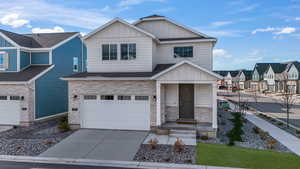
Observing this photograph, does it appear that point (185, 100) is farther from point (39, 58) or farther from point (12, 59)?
point (12, 59)

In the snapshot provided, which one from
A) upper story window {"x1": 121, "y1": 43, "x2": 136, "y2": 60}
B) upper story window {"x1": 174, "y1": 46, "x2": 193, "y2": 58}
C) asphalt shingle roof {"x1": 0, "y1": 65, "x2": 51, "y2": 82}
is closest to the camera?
upper story window {"x1": 121, "y1": 43, "x2": 136, "y2": 60}

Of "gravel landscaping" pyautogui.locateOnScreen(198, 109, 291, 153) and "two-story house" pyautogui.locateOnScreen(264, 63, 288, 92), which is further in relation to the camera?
"two-story house" pyautogui.locateOnScreen(264, 63, 288, 92)

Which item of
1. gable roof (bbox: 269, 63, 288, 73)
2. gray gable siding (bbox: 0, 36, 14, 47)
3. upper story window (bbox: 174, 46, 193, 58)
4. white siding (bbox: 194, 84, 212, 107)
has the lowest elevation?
white siding (bbox: 194, 84, 212, 107)

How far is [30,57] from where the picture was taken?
58.7 ft

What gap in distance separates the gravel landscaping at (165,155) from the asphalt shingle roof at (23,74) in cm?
1110

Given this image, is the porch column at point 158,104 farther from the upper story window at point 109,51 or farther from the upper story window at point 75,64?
the upper story window at point 75,64

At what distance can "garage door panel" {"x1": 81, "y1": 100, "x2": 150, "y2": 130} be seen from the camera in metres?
13.1

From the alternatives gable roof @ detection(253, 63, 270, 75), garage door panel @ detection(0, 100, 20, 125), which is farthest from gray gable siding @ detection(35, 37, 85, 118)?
gable roof @ detection(253, 63, 270, 75)

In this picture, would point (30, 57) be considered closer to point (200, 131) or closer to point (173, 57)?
point (173, 57)

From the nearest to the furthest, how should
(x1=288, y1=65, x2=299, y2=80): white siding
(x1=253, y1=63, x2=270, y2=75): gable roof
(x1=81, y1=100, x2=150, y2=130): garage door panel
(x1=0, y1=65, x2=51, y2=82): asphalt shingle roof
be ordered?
(x1=81, y1=100, x2=150, y2=130): garage door panel
(x1=0, y1=65, x2=51, y2=82): asphalt shingle roof
(x1=288, y1=65, x2=299, y2=80): white siding
(x1=253, y1=63, x2=270, y2=75): gable roof

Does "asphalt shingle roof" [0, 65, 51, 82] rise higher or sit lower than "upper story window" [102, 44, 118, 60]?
lower

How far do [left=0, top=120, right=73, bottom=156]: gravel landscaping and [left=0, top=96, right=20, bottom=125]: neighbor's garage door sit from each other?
1031 millimetres

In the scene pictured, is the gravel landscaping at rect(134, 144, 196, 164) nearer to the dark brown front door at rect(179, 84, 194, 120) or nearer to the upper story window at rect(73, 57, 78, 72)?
the dark brown front door at rect(179, 84, 194, 120)

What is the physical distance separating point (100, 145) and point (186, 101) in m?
6.82
